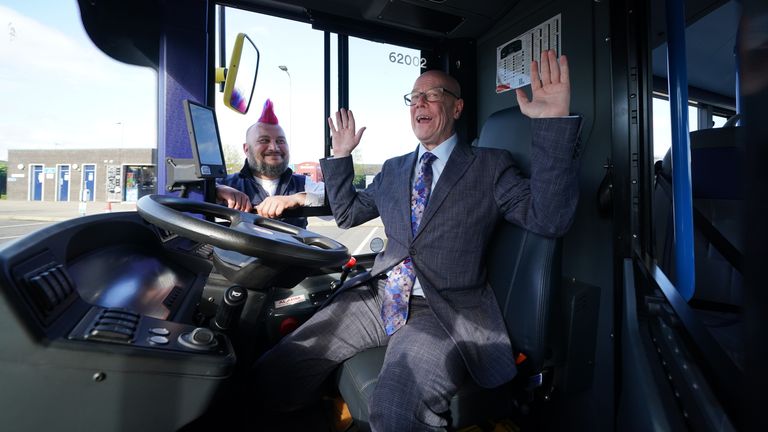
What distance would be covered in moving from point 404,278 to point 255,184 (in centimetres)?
121

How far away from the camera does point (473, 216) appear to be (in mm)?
1479

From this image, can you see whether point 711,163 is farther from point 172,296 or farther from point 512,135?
point 172,296

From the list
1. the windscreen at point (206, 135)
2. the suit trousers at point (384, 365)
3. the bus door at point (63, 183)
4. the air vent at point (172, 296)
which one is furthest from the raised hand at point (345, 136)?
the bus door at point (63, 183)

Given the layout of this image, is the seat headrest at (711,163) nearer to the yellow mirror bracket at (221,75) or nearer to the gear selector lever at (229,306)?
the gear selector lever at (229,306)

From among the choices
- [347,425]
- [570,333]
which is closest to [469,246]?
[570,333]

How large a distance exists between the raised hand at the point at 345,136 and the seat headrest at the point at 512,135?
56 cm

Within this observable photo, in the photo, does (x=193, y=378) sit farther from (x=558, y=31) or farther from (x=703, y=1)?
(x=703, y=1)

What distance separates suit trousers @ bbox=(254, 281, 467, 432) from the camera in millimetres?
1093

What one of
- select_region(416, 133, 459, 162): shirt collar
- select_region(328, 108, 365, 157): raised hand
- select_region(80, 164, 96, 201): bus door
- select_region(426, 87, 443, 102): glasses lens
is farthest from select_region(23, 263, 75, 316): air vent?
select_region(426, 87, 443, 102): glasses lens

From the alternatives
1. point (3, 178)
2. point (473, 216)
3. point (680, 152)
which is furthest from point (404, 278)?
point (3, 178)

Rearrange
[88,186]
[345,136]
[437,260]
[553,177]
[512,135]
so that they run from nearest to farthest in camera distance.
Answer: [88,186]
[553,177]
[437,260]
[512,135]
[345,136]

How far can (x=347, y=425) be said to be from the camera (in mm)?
1394

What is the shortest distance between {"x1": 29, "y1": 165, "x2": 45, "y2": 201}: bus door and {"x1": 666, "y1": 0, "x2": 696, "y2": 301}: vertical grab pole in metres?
1.55

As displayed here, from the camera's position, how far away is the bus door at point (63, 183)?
1.07 meters
